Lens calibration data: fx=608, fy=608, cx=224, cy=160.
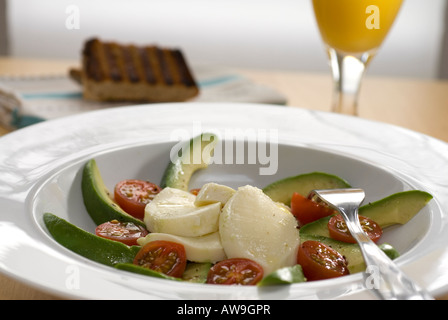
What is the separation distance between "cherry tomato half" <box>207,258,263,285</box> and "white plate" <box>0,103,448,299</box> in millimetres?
190

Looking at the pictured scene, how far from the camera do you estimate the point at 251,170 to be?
1593 millimetres

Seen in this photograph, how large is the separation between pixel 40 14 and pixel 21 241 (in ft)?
14.1

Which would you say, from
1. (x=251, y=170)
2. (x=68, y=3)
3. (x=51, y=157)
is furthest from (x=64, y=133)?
(x=68, y=3)

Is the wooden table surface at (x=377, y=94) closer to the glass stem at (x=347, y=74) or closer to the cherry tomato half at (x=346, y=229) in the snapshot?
the glass stem at (x=347, y=74)

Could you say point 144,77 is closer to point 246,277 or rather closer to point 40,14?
point 246,277

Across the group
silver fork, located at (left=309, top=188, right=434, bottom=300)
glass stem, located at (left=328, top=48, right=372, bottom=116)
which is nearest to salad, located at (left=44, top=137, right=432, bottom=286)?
silver fork, located at (left=309, top=188, right=434, bottom=300)

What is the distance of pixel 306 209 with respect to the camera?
1.37 m

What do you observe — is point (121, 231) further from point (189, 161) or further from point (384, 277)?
point (384, 277)

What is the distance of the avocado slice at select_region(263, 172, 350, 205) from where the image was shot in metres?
1.44

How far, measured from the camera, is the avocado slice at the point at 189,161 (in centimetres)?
149

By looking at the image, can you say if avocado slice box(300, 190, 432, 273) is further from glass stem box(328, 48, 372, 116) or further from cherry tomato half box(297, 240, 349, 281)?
glass stem box(328, 48, 372, 116)

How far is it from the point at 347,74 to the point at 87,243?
106 cm
